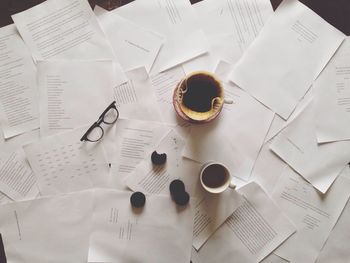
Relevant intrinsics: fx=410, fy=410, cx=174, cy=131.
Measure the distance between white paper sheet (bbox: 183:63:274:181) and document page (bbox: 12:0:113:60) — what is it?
0.33m

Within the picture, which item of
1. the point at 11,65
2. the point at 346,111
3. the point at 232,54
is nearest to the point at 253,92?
the point at 232,54

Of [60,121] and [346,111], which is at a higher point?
[60,121]

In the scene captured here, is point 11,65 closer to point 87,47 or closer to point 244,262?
point 87,47

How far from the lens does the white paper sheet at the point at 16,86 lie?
108 centimetres

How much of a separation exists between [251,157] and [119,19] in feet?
1.68

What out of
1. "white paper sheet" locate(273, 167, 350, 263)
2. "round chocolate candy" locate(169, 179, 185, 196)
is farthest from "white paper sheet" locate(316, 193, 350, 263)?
"round chocolate candy" locate(169, 179, 185, 196)

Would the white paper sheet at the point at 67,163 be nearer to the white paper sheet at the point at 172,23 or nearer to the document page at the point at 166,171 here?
the document page at the point at 166,171

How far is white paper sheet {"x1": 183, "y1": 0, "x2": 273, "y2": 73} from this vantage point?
1108 mm

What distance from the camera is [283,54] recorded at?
3.62 ft

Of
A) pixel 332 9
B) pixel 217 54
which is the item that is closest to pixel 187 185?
pixel 217 54

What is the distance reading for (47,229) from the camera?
1.06 meters

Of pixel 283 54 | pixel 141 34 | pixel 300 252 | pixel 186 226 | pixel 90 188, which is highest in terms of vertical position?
pixel 141 34

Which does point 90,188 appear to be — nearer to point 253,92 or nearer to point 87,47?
point 87,47

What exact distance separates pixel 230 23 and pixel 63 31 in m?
Answer: 0.45
